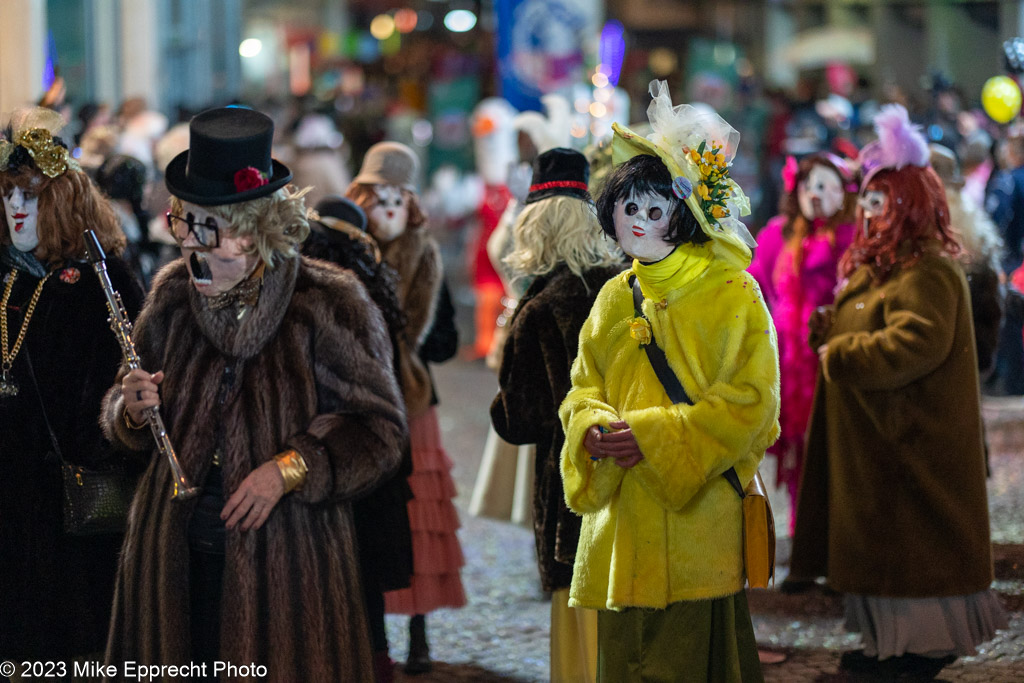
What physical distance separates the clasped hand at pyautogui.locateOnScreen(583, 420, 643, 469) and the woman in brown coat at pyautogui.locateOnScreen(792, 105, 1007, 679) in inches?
71.0

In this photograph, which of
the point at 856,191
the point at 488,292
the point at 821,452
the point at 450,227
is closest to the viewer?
the point at 821,452

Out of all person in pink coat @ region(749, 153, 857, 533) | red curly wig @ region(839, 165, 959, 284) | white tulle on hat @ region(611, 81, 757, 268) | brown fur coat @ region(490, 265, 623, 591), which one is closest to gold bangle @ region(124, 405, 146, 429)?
brown fur coat @ region(490, 265, 623, 591)

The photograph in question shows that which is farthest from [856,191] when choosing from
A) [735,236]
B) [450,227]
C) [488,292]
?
[450,227]

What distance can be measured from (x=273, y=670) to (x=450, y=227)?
53.0ft

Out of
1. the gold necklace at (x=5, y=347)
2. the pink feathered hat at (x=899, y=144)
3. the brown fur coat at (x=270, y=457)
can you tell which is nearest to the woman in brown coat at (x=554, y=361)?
the brown fur coat at (x=270, y=457)

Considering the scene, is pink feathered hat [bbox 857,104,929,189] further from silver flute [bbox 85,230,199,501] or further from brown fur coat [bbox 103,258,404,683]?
silver flute [bbox 85,230,199,501]

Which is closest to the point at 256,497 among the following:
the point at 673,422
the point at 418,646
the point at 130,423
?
the point at 130,423

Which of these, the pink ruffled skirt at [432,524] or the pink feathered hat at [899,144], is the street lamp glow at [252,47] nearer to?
the pink ruffled skirt at [432,524]

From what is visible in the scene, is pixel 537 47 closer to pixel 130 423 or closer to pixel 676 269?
pixel 676 269

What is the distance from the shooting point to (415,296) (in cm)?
571

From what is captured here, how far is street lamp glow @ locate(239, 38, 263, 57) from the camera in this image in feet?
111

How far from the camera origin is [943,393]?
496 centimetres

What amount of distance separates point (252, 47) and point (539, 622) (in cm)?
3224

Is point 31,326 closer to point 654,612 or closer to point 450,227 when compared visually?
point 654,612
